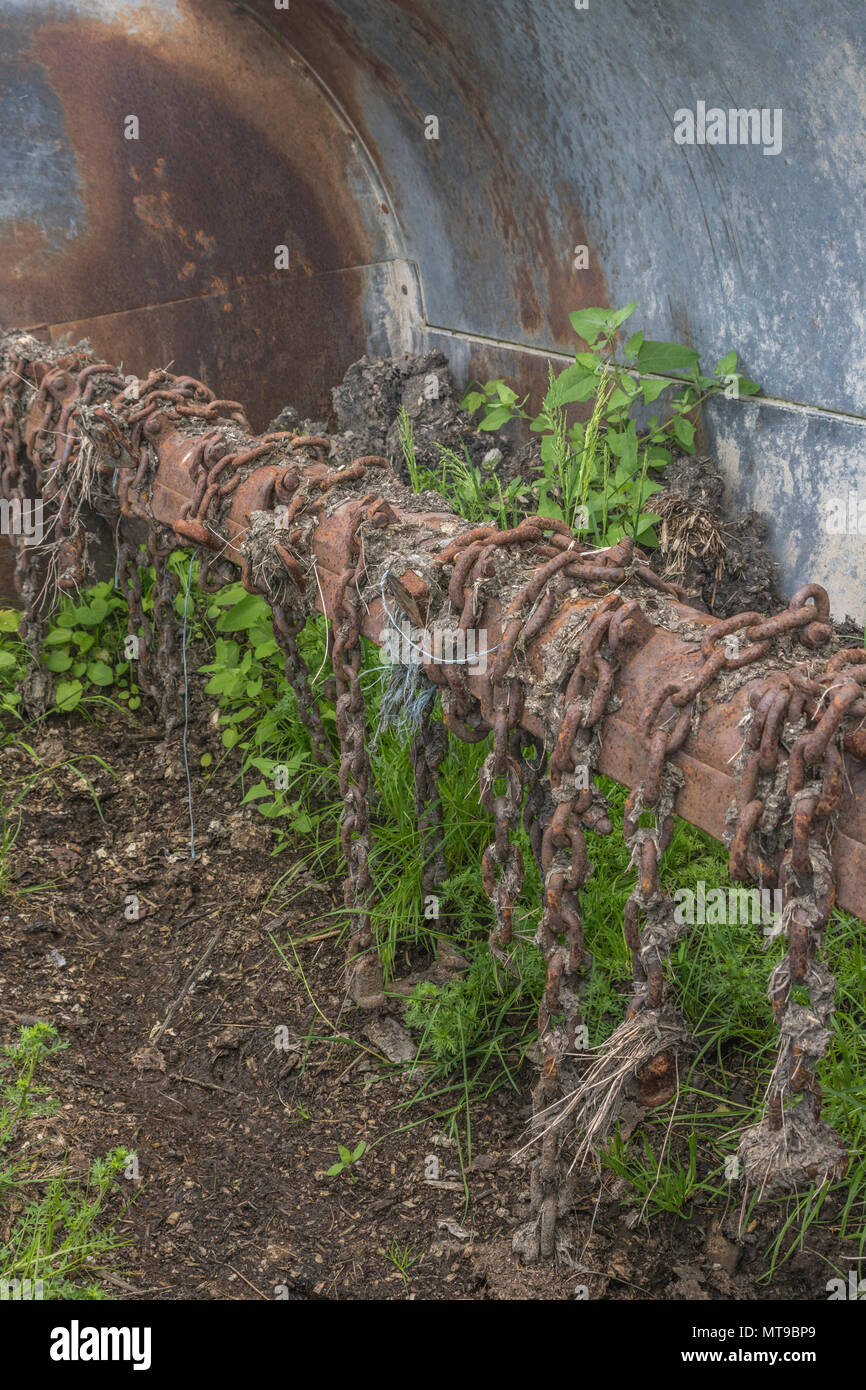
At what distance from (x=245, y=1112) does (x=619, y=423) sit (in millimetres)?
2772

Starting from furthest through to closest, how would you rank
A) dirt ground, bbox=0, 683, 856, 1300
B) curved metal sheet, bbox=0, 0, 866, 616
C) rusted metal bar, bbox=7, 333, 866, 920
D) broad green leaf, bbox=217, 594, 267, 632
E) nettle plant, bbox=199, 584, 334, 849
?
nettle plant, bbox=199, 584, 334, 849
broad green leaf, bbox=217, 594, 267, 632
curved metal sheet, bbox=0, 0, 866, 616
dirt ground, bbox=0, 683, 856, 1300
rusted metal bar, bbox=7, 333, 866, 920

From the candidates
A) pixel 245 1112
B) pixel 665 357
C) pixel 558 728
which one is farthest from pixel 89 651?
pixel 558 728

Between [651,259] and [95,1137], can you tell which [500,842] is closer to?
[95,1137]

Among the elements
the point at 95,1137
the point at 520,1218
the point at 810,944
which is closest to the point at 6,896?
the point at 95,1137

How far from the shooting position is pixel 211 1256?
2076mm

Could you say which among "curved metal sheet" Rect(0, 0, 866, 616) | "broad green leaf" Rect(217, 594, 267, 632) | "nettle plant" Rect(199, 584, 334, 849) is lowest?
"nettle plant" Rect(199, 584, 334, 849)

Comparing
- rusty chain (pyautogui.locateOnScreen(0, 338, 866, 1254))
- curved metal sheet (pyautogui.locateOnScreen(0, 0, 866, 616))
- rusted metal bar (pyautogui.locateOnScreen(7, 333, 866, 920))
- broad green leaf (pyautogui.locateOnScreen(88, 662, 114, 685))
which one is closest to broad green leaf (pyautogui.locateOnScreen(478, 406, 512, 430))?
curved metal sheet (pyautogui.locateOnScreen(0, 0, 866, 616))

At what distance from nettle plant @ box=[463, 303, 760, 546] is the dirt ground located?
5.38ft

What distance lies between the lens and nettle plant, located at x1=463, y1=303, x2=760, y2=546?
3.49 metres

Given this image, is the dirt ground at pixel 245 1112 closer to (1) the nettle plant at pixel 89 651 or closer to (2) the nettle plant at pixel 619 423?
(1) the nettle plant at pixel 89 651

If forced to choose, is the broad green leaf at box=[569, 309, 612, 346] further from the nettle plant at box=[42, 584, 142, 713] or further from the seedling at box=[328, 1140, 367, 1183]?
the seedling at box=[328, 1140, 367, 1183]

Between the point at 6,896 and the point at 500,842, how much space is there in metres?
1.95

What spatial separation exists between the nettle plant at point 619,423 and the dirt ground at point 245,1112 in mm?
1638

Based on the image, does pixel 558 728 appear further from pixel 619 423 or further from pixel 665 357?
pixel 619 423
